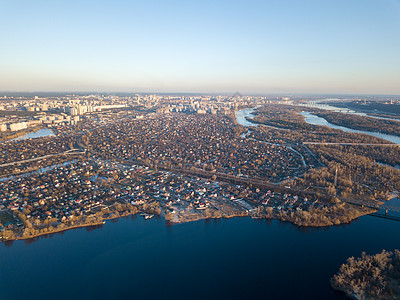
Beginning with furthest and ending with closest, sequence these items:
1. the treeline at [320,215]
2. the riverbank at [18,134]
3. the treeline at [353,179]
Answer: the riverbank at [18,134] → the treeline at [353,179] → the treeline at [320,215]

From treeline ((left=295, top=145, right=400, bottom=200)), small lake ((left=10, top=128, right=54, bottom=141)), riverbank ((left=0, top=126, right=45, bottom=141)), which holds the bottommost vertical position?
treeline ((left=295, top=145, right=400, bottom=200))

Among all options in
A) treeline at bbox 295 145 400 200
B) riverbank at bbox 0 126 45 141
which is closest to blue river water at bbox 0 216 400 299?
treeline at bbox 295 145 400 200

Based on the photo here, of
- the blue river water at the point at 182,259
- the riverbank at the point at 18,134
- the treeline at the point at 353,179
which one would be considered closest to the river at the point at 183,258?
the blue river water at the point at 182,259

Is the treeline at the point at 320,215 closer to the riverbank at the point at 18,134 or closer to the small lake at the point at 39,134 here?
the small lake at the point at 39,134

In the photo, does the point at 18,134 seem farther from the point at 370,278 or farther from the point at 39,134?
the point at 370,278

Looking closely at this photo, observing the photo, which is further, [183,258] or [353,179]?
[353,179]

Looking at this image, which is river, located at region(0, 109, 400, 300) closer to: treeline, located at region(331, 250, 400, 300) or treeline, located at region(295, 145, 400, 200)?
treeline, located at region(331, 250, 400, 300)

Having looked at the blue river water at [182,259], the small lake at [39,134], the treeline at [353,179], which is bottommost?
the blue river water at [182,259]

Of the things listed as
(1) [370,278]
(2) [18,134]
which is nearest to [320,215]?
(1) [370,278]
